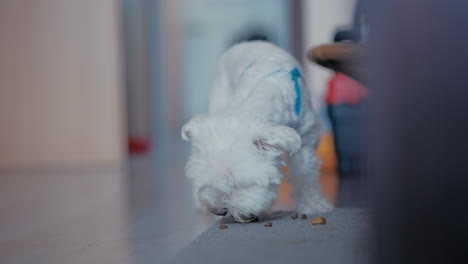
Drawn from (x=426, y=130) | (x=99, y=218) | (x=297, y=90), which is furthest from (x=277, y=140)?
(x=99, y=218)

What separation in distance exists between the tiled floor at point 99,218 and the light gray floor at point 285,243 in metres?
0.12

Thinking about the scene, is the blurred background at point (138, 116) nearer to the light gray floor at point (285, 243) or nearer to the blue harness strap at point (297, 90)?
the light gray floor at point (285, 243)

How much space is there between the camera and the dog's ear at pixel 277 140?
1.90 meters

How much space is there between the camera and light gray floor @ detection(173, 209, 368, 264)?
4.99ft

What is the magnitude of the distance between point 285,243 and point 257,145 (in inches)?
13.3

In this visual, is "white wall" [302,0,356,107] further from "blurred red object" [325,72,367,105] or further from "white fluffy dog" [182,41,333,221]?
"white fluffy dog" [182,41,333,221]

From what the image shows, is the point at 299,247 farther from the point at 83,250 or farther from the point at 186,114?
the point at 186,114

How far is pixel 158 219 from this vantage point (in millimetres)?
2455

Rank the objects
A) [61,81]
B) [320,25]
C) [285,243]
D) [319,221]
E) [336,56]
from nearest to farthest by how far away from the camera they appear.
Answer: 1. [285,243]
2. [319,221]
3. [336,56]
4. [61,81]
5. [320,25]

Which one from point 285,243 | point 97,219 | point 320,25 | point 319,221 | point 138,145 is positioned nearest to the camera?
point 285,243

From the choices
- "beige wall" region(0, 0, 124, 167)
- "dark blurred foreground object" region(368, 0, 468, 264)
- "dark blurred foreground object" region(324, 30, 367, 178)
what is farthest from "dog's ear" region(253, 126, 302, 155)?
"beige wall" region(0, 0, 124, 167)

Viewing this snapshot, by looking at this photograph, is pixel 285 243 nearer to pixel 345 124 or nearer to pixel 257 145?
pixel 257 145

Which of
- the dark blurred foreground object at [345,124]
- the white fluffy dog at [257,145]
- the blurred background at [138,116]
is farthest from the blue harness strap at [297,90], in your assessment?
the dark blurred foreground object at [345,124]

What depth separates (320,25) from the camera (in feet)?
19.4
